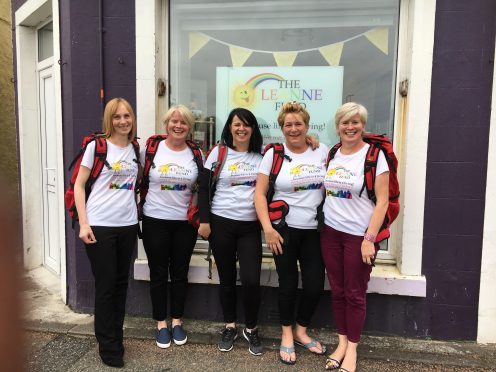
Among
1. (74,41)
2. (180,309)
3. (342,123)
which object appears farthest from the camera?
(74,41)

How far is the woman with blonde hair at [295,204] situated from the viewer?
2857 mm

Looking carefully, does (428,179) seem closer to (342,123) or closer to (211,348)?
(342,123)

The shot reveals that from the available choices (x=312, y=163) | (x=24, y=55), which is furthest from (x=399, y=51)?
(x=24, y=55)

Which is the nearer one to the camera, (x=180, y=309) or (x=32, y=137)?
(x=180, y=309)

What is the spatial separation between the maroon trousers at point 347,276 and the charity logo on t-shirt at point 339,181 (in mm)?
255

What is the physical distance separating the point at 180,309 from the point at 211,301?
15.3 inches

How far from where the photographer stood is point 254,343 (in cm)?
313

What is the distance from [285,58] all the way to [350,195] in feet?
5.10

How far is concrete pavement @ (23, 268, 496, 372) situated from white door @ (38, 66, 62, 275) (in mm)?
1261

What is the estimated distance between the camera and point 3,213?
873 mm

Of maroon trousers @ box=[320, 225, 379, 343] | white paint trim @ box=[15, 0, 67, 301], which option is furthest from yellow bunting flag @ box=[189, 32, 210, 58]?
maroon trousers @ box=[320, 225, 379, 343]

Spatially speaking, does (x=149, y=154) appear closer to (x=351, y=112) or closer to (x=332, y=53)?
(x=351, y=112)

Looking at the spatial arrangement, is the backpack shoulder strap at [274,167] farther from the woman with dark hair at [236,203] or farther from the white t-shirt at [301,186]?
the woman with dark hair at [236,203]

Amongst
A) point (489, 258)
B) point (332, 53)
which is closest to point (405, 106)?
point (332, 53)
